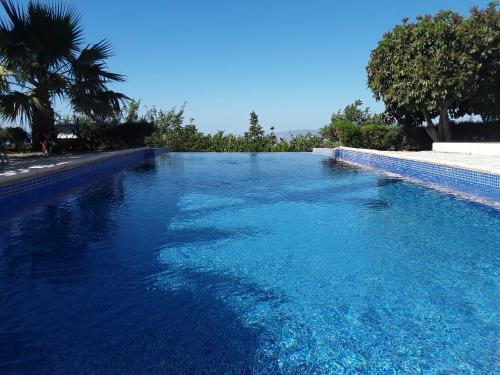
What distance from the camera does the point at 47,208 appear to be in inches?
292

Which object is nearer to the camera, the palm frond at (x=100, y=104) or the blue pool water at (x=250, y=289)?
the blue pool water at (x=250, y=289)

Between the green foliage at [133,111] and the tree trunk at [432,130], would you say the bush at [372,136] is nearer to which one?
the tree trunk at [432,130]

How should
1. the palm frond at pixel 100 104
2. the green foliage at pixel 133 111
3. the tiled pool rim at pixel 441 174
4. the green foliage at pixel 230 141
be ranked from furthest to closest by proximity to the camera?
the green foliage at pixel 133 111, the green foliage at pixel 230 141, the palm frond at pixel 100 104, the tiled pool rim at pixel 441 174

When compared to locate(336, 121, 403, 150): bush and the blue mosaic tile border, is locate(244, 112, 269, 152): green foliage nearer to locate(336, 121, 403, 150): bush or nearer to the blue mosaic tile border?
locate(336, 121, 403, 150): bush

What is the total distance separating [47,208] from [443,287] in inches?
274

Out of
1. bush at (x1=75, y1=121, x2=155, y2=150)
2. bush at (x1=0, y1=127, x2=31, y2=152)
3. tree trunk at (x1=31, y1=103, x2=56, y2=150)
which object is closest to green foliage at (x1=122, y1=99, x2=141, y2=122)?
bush at (x1=75, y1=121, x2=155, y2=150)

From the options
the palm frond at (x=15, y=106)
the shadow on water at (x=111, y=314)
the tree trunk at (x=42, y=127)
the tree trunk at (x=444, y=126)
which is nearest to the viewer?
the shadow on water at (x=111, y=314)

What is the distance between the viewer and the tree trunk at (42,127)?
1345cm

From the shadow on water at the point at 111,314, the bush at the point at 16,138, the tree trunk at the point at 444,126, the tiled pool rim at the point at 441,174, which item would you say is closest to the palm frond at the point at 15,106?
the bush at the point at 16,138

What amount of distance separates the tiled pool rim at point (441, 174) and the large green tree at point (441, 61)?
292 centimetres

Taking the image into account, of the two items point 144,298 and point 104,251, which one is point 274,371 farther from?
point 104,251

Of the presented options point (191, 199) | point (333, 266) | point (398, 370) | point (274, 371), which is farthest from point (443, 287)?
point (191, 199)

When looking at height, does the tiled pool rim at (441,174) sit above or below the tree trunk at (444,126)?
below

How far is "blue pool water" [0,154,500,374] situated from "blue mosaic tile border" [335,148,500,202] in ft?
3.12
